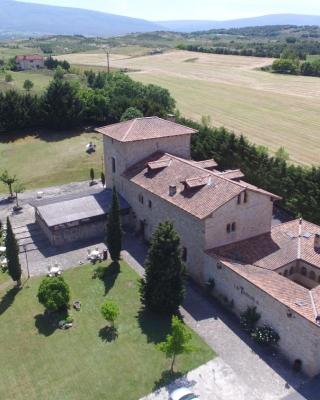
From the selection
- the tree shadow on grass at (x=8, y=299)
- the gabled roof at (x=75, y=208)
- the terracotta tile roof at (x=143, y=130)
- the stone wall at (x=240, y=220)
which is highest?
the terracotta tile roof at (x=143, y=130)

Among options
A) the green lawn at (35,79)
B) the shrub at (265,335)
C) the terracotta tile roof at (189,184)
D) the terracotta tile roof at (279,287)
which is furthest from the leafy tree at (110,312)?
the green lawn at (35,79)

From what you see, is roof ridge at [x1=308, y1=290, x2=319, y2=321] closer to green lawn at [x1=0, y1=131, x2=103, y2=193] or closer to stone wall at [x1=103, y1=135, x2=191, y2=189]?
stone wall at [x1=103, y1=135, x2=191, y2=189]

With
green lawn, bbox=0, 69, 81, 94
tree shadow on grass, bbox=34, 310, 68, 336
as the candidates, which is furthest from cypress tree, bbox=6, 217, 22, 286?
green lawn, bbox=0, 69, 81, 94

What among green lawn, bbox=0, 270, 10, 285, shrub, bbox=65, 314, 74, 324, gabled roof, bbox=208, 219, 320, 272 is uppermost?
gabled roof, bbox=208, 219, 320, 272

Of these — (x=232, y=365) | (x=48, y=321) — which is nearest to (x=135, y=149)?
(x=48, y=321)

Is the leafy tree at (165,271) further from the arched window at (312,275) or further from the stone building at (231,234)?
the arched window at (312,275)

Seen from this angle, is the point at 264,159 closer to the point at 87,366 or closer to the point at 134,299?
the point at 134,299
